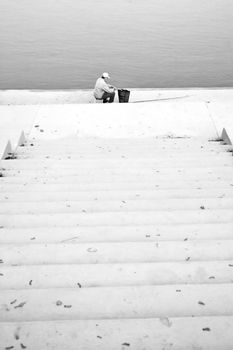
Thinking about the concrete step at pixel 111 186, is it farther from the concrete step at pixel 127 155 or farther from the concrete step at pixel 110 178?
the concrete step at pixel 127 155

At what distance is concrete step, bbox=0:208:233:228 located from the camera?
2.99 meters

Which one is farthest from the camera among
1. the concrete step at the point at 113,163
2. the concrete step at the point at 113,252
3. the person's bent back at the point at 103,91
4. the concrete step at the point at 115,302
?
the person's bent back at the point at 103,91

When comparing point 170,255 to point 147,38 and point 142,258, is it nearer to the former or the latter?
point 142,258

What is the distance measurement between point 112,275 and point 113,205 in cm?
110

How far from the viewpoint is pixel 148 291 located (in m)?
2.09

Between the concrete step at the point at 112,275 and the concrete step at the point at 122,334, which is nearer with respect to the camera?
the concrete step at the point at 122,334

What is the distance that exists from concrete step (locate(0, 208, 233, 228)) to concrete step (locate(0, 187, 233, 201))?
364mm

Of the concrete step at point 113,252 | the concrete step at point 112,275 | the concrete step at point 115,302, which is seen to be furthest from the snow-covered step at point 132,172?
the concrete step at point 115,302

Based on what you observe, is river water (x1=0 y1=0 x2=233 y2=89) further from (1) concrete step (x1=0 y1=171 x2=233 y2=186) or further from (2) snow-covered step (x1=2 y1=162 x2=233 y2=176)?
(1) concrete step (x1=0 y1=171 x2=233 y2=186)

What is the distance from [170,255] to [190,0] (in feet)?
140

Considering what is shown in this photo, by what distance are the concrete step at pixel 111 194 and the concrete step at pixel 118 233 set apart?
2.01ft

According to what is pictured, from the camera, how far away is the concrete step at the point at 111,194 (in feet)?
11.4

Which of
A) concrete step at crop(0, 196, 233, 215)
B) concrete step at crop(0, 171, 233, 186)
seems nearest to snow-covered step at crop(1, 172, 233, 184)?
concrete step at crop(0, 171, 233, 186)

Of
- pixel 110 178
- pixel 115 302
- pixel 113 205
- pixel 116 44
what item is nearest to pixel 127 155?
pixel 110 178
